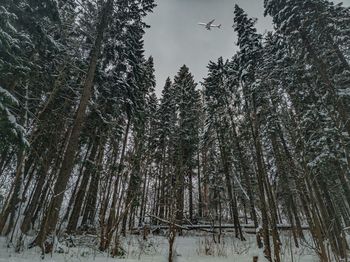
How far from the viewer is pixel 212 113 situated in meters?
19.6

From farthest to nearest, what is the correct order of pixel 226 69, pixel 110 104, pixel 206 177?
pixel 206 177 < pixel 226 69 < pixel 110 104

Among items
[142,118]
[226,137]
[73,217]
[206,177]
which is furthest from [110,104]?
[206,177]

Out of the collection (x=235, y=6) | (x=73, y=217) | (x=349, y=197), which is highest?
(x=235, y=6)

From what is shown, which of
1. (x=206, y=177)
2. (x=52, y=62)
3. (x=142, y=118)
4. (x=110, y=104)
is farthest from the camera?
(x=206, y=177)

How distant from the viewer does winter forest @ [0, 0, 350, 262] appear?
7344mm

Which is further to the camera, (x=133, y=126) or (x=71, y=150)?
(x=133, y=126)

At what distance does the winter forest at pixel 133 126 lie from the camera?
24.1 ft

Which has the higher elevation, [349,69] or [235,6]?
[235,6]

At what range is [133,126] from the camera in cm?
1452

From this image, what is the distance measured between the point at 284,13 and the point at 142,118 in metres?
10.5

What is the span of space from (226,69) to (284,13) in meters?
5.78

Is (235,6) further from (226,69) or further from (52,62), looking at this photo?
(52,62)

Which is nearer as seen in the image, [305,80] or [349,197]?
[349,197]

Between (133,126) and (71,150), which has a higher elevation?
(133,126)
